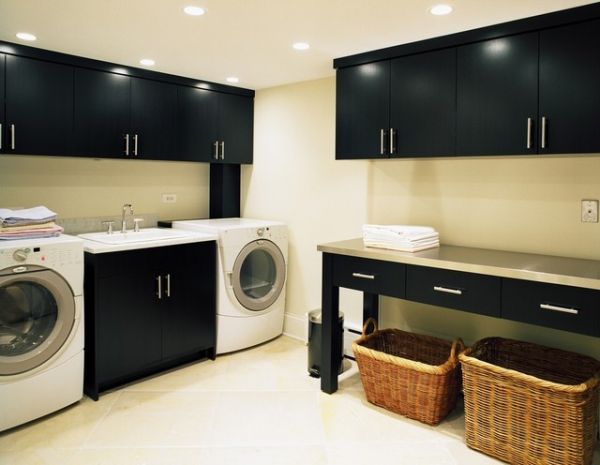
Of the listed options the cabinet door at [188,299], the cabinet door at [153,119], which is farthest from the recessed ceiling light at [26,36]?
the cabinet door at [188,299]

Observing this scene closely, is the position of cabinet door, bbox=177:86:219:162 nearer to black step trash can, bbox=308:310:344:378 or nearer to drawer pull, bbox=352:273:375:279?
black step trash can, bbox=308:310:344:378

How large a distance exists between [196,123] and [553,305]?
2932mm

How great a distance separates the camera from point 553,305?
215 centimetres

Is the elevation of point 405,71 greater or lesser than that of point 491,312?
greater

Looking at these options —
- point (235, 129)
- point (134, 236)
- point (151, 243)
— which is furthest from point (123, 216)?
point (235, 129)

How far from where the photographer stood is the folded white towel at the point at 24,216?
2697 millimetres

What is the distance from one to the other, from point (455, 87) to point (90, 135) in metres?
2.41

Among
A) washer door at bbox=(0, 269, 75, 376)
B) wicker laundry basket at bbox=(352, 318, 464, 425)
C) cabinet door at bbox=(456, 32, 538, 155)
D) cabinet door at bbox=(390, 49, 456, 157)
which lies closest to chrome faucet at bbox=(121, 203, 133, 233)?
washer door at bbox=(0, 269, 75, 376)

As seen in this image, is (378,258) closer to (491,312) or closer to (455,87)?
(491,312)

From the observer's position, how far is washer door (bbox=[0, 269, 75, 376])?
2.53m

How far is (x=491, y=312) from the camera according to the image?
234 centimetres

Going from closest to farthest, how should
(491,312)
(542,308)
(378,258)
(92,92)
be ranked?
(542,308), (491,312), (378,258), (92,92)

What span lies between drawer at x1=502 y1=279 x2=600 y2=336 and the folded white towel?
8.53 ft

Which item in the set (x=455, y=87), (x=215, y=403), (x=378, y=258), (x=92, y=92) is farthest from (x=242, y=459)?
(x=92, y=92)
